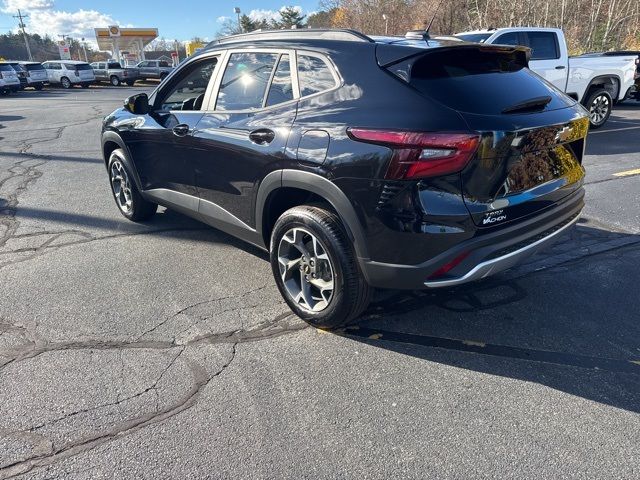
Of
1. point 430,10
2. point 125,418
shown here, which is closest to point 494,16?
point 430,10

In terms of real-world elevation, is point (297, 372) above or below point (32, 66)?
below

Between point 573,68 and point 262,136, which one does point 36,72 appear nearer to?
point 573,68

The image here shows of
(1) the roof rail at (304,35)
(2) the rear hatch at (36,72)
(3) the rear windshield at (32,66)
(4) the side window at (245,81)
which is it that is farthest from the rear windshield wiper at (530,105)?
(3) the rear windshield at (32,66)

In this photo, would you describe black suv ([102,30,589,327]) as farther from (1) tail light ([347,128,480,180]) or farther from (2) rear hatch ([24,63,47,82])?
(2) rear hatch ([24,63,47,82])

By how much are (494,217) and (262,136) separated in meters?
1.59

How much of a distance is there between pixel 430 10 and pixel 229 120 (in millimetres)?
34566

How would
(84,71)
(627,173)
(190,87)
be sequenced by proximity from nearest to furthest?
(190,87), (627,173), (84,71)

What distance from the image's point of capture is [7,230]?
5.17 m

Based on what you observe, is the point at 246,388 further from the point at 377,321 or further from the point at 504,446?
the point at 504,446

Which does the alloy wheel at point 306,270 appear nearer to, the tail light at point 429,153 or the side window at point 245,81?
the tail light at point 429,153

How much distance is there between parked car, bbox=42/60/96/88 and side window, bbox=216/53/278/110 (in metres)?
33.2

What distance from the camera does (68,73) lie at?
31516 millimetres

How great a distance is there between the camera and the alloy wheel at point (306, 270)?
3.08 meters

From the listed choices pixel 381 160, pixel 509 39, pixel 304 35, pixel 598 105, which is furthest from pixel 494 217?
pixel 598 105
